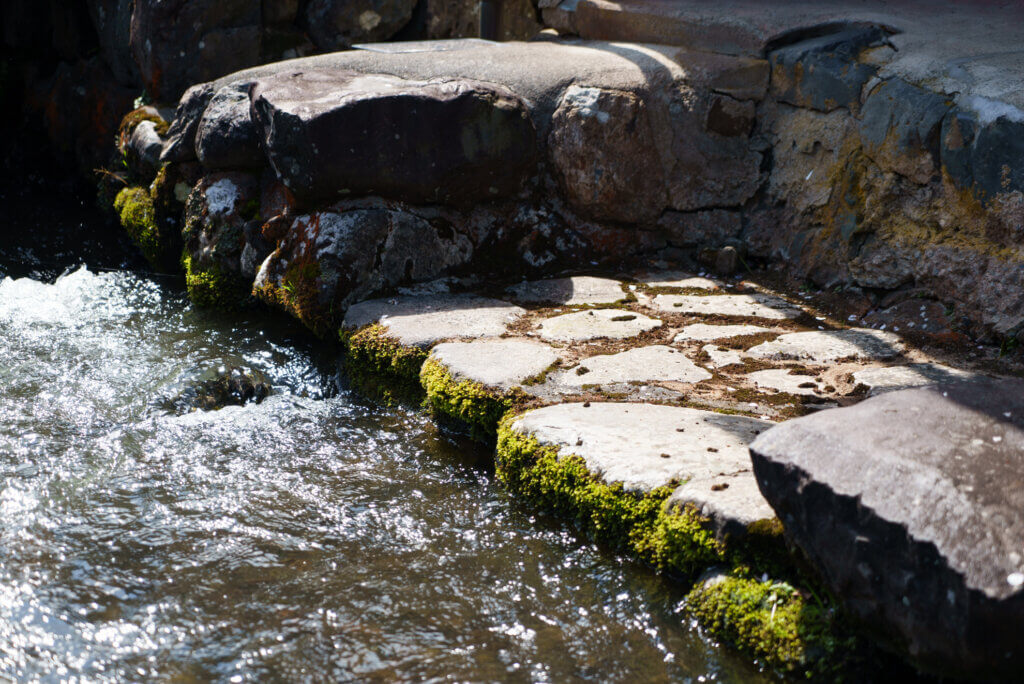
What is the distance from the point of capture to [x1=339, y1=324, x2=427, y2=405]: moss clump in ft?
13.5

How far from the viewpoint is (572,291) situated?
16.1 ft

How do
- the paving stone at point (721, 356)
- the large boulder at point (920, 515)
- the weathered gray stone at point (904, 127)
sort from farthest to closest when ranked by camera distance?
the weathered gray stone at point (904, 127) → the paving stone at point (721, 356) → the large boulder at point (920, 515)

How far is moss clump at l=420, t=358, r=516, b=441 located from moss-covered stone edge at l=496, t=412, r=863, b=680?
1.06 feet

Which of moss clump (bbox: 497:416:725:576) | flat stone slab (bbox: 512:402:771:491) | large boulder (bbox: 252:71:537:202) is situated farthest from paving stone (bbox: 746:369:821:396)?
large boulder (bbox: 252:71:537:202)

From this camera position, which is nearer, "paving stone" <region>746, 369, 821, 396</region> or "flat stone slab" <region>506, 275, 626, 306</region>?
"paving stone" <region>746, 369, 821, 396</region>

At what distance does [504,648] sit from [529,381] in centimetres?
139

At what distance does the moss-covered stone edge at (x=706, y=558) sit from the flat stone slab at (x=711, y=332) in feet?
4.10

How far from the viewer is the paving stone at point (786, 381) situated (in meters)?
3.56

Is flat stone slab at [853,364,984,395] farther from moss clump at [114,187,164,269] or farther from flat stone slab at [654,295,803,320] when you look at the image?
moss clump at [114,187,164,269]

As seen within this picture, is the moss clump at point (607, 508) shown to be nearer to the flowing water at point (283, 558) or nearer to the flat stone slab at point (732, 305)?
the flowing water at point (283, 558)

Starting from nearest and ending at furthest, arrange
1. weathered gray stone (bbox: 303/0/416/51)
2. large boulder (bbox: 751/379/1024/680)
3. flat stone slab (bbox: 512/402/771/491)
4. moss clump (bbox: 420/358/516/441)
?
large boulder (bbox: 751/379/1024/680) → flat stone slab (bbox: 512/402/771/491) → moss clump (bbox: 420/358/516/441) → weathered gray stone (bbox: 303/0/416/51)

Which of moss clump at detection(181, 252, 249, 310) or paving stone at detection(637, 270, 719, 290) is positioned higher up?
paving stone at detection(637, 270, 719, 290)

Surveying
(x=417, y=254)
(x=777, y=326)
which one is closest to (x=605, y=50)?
(x=417, y=254)

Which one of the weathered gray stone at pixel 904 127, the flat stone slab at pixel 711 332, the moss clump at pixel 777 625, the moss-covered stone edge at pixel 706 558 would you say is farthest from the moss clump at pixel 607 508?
the weathered gray stone at pixel 904 127
